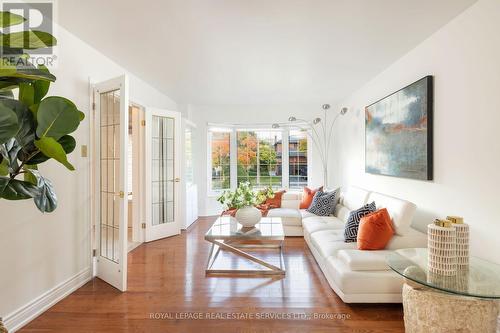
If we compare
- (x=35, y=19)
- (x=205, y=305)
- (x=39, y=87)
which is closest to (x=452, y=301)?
(x=205, y=305)

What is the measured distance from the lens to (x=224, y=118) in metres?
6.64

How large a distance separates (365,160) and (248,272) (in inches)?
107

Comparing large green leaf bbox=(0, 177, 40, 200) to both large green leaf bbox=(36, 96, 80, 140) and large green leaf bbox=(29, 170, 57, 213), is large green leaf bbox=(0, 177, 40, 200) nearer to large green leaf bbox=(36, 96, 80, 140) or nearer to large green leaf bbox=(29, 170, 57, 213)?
large green leaf bbox=(29, 170, 57, 213)

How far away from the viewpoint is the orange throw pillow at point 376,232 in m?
2.77

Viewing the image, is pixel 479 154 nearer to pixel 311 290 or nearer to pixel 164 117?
pixel 311 290

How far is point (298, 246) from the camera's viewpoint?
432 cm

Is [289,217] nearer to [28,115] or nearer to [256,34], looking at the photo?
[256,34]

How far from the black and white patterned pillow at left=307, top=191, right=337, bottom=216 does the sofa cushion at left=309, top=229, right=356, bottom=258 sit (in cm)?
98

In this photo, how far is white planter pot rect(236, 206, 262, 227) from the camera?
351cm

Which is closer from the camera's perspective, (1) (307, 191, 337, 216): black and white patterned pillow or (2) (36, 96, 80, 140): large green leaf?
(2) (36, 96, 80, 140): large green leaf

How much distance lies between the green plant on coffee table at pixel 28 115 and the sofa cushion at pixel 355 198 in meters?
3.62

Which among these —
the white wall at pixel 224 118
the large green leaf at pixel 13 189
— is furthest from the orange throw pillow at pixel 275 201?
the large green leaf at pixel 13 189

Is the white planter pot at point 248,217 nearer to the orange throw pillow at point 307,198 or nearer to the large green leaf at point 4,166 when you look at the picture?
the orange throw pillow at point 307,198

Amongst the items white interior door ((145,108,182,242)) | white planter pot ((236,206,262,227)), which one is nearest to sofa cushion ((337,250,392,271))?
white planter pot ((236,206,262,227))
